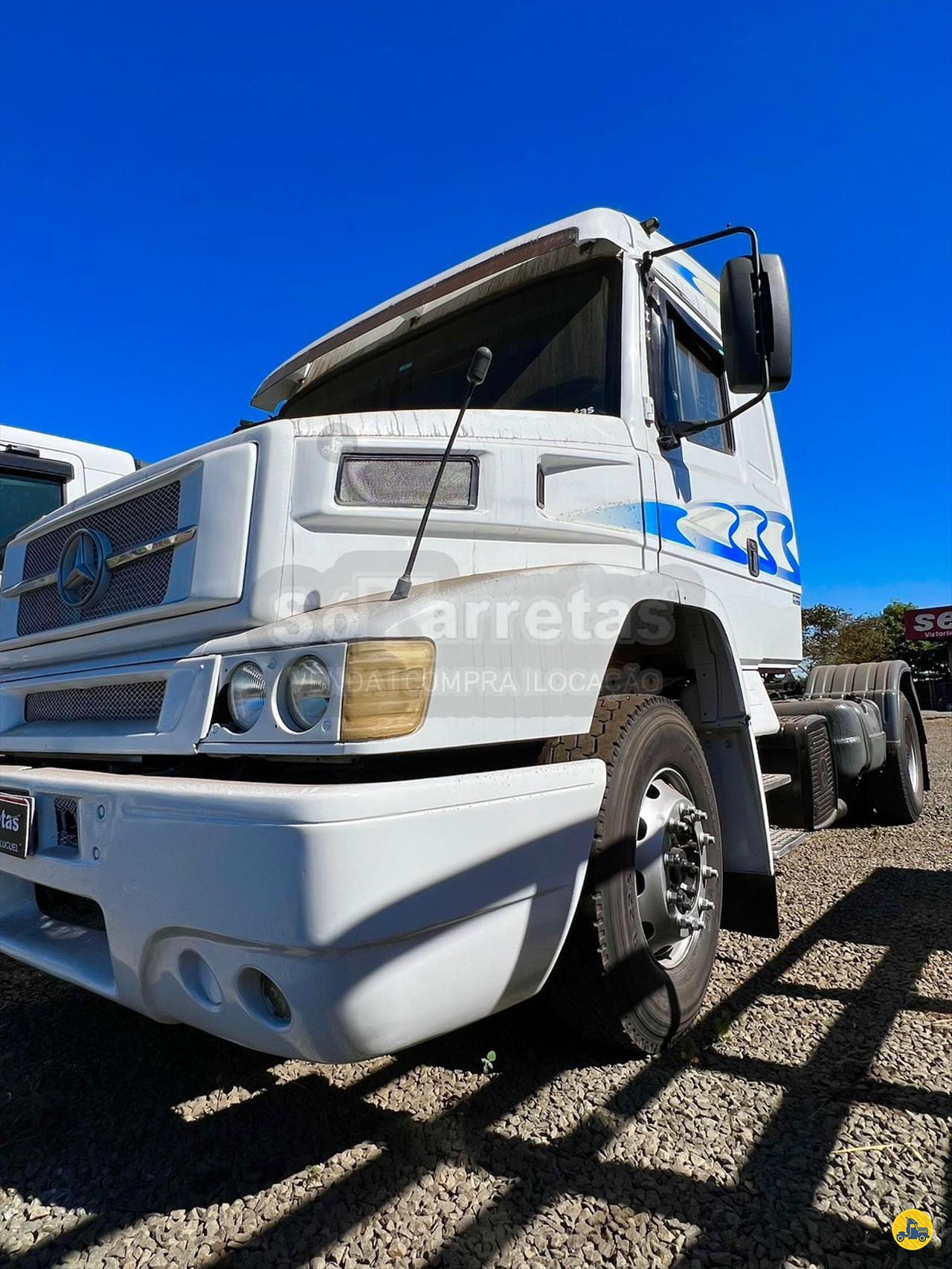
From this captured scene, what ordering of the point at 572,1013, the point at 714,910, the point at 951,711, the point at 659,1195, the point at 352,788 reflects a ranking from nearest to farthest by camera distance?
the point at 352,788, the point at 659,1195, the point at 572,1013, the point at 714,910, the point at 951,711

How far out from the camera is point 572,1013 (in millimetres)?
2502

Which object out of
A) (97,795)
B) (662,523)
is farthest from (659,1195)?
(662,523)

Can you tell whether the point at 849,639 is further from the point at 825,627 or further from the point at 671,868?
the point at 671,868

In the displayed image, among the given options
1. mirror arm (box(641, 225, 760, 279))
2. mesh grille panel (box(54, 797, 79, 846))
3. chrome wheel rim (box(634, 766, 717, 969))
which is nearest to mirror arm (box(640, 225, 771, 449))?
mirror arm (box(641, 225, 760, 279))

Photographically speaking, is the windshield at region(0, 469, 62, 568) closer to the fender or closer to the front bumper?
the front bumper

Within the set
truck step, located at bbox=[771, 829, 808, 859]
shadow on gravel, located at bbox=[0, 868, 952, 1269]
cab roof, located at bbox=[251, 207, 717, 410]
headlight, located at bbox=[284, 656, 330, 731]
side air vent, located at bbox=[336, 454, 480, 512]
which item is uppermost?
cab roof, located at bbox=[251, 207, 717, 410]

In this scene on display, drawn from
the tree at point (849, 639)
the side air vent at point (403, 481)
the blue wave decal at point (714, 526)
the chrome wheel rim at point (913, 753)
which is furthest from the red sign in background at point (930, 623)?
the side air vent at point (403, 481)

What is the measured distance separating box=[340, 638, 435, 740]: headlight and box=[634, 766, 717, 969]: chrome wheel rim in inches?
39.9

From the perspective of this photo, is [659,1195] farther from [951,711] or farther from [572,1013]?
[951,711]

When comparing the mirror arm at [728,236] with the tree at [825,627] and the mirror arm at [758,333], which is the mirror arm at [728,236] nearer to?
the mirror arm at [758,333]

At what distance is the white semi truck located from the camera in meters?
1.78

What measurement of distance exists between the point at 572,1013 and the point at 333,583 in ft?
4.79

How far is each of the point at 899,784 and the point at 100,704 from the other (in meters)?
5.89

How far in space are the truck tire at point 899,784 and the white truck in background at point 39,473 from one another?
581 centimetres
